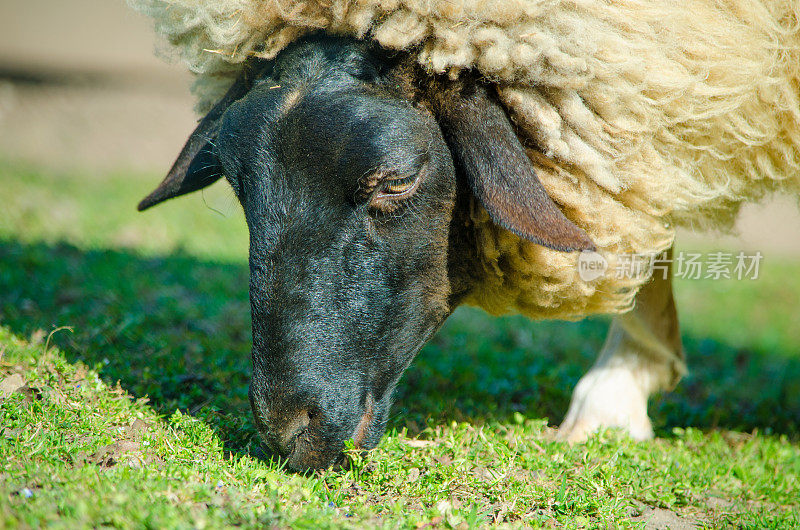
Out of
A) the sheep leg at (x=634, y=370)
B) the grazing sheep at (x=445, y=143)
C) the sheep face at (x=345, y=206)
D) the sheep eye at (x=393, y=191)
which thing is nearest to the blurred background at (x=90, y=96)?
the sheep leg at (x=634, y=370)

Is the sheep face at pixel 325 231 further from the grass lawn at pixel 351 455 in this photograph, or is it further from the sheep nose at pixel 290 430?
the grass lawn at pixel 351 455

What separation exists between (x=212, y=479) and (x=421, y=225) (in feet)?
3.80

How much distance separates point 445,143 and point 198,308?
270 centimetres

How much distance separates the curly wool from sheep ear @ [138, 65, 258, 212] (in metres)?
0.12

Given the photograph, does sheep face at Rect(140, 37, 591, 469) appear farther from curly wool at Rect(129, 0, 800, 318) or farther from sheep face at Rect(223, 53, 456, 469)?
curly wool at Rect(129, 0, 800, 318)

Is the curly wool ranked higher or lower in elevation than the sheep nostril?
higher

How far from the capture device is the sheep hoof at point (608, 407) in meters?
3.48

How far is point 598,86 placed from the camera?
264 cm

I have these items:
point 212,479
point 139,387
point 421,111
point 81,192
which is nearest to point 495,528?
point 212,479

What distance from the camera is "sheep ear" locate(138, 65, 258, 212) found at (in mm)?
2920

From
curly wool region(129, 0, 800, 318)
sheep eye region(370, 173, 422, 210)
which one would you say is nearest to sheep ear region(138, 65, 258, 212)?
curly wool region(129, 0, 800, 318)

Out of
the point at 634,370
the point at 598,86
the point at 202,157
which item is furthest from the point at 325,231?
the point at 634,370

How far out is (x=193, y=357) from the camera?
376cm

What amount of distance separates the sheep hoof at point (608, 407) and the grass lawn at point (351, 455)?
12 centimetres
